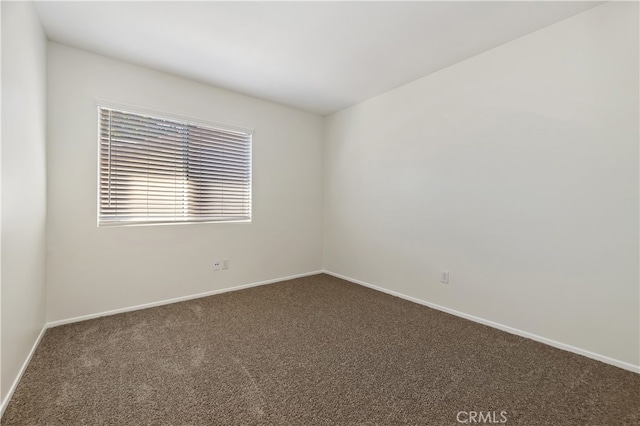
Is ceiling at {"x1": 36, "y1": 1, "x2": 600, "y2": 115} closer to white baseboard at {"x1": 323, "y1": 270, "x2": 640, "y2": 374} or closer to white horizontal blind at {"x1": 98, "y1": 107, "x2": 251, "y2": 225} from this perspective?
white horizontal blind at {"x1": 98, "y1": 107, "x2": 251, "y2": 225}

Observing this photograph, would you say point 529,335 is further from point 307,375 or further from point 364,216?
point 364,216

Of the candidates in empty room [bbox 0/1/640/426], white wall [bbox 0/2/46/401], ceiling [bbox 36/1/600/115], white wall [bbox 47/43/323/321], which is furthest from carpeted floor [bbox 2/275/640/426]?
ceiling [bbox 36/1/600/115]

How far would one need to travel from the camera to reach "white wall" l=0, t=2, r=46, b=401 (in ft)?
4.80

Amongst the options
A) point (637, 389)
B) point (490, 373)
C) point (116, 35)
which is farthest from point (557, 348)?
point (116, 35)

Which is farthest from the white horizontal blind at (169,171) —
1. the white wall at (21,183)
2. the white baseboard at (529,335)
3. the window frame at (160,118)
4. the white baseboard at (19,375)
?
the white baseboard at (529,335)

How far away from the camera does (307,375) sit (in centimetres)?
174

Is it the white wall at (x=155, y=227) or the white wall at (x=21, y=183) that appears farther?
the white wall at (x=155, y=227)

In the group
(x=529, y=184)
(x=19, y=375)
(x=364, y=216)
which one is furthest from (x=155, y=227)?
(x=529, y=184)

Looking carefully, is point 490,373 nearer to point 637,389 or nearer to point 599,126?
point 637,389

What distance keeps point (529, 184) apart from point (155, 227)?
3491 mm

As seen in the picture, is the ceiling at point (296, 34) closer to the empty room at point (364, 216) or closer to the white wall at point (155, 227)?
the empty room at point (364, 216)

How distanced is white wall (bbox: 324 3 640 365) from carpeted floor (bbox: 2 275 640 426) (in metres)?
0.35

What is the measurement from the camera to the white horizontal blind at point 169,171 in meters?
2.68

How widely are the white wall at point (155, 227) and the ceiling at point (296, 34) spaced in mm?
243
